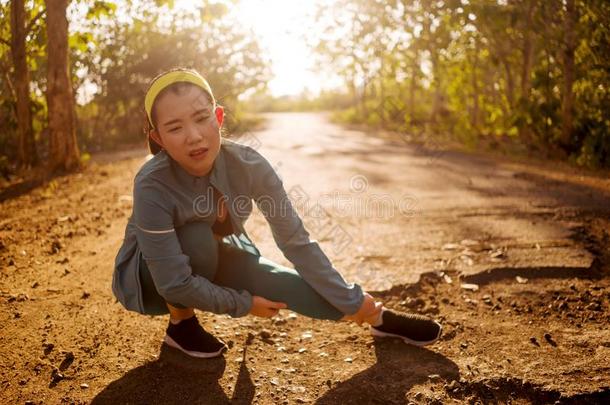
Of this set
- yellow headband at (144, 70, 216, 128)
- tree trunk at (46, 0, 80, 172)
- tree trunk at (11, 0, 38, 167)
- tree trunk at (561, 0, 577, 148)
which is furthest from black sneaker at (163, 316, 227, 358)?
tree trunk at (561, 0, 577, 148)

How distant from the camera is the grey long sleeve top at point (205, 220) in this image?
6.30 ft

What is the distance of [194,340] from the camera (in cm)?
218

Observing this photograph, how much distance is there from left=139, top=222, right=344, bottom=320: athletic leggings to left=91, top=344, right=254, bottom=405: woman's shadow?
237 mm

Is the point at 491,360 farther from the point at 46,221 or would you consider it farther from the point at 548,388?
the point at 46,221

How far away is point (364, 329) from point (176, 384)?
91cm

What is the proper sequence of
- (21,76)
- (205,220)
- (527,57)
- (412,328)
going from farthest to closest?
(527,57)
(21,76)
(412,328)
(205,220)

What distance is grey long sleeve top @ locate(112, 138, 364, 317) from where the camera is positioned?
75.6 inches

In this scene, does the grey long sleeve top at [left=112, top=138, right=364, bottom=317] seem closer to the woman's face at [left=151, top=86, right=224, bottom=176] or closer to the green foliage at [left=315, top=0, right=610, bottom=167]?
the woman's face at [left=151, top=86, right=224, bottom=176]

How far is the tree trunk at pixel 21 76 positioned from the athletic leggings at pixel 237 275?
5.45m

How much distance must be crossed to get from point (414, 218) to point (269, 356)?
2.54 meters

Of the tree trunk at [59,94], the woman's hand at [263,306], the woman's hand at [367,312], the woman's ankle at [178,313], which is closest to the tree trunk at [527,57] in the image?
the tree trunk at [59,94]

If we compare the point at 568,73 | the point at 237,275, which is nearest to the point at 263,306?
the point at 237,275

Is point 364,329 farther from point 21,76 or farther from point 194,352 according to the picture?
point 21,76

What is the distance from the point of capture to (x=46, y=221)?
443cm
